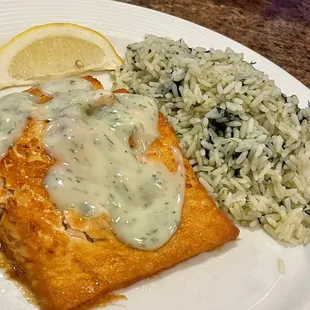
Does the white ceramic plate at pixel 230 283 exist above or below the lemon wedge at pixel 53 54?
below

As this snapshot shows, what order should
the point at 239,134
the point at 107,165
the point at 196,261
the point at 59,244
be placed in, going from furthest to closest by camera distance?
1. the point at 239,134
2. the point at 196,261
3. the point at 107,165
4. the point at 59,244

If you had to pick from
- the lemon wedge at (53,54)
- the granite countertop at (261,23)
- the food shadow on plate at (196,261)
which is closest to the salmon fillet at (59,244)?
the food shadow on plate at (196,261)

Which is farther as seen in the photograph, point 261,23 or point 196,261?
point 261,23

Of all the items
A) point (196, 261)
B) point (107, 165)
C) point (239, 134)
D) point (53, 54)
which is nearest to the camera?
point (107, 165)

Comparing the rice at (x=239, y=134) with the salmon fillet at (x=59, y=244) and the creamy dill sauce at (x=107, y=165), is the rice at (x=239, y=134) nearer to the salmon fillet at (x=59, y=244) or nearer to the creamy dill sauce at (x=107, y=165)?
the creamy dill sauce at (x=107, y=165)

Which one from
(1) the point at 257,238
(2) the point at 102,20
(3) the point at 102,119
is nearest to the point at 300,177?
(1) the point at 257,238

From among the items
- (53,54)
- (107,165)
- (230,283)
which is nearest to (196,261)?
(230,283)

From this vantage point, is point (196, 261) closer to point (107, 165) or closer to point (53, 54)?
point (107, 165)
